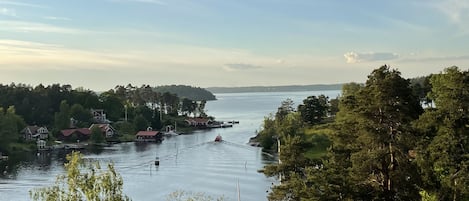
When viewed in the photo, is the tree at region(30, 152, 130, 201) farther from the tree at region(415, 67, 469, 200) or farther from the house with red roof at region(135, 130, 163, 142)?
the house with red roof at region(135, 130, 163, 142)

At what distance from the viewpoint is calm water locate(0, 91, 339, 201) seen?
32.7 metres

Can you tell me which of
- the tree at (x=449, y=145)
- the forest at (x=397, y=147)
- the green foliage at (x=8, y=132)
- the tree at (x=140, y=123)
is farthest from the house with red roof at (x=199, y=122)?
the tree at (x=449, y=145)

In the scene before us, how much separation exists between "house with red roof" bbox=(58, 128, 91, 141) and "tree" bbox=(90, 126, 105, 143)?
1.40m

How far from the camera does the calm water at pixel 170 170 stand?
32.7m

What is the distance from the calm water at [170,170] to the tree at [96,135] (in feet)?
11.7

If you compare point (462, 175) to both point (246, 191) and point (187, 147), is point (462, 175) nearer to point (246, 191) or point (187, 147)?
point (246, 191)

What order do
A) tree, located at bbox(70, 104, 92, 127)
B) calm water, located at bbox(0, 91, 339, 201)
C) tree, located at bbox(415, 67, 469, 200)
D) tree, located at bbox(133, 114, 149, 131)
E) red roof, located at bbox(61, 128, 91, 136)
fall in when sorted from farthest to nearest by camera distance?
tree, located at bbox(133, 114, 149, 131)
tree, located at bbox(70, 104, 92, 127)
red roof, located at bbox(61, 128, 91, 136)
calm water, located at bbox(0, 91, 339, 201)
tree, located at bbox(415, 67, 469, 200)

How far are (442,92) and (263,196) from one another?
59.0 ft

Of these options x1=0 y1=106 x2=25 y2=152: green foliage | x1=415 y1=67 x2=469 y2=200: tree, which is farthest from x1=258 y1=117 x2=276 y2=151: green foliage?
x1=415 y1=67 x2=469 y2=200: tree

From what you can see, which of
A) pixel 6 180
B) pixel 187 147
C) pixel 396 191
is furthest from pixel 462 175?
pixel 187 147

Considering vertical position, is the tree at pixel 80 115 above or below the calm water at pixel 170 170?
above

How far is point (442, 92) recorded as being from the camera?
13516mm

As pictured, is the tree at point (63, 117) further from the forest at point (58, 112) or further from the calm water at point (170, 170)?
the calm water at point (170, 170)

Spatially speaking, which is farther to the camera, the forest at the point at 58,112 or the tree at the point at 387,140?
the forest at the point at 58,112
